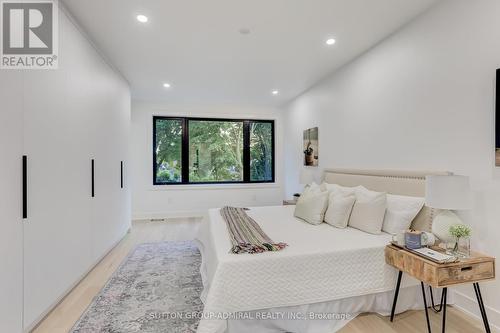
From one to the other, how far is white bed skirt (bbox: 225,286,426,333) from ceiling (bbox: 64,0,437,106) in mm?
2539

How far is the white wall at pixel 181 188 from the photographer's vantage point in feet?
18.6

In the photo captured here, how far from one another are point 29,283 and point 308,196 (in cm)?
268

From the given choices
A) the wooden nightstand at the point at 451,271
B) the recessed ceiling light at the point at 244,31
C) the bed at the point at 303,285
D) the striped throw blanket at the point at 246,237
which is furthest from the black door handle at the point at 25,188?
the wooden nightstand at the point at 451,271

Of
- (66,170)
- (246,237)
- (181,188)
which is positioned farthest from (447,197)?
(181,188)

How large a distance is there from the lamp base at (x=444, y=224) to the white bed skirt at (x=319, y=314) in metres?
0.56

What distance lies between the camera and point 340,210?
2.70 metres

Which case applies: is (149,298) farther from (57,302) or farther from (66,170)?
(66,170)

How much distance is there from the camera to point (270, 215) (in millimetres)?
3244

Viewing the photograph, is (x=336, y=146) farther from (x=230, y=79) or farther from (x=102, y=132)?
(x=102, y=132)

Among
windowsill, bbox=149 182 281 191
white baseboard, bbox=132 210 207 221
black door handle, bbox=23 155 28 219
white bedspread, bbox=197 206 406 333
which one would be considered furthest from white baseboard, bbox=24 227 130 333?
windowsill, bbox=149 182 281 191

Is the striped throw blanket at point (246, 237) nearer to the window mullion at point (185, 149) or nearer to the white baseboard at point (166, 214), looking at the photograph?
the white baseboard at point (166, 214)

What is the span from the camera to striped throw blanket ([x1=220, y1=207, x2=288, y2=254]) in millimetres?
1949

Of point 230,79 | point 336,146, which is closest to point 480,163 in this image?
point 336,146

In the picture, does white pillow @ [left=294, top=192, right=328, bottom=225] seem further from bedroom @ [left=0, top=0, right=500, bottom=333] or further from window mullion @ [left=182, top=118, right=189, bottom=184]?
window mullion @ [left=182, top=118, right=189, bottom=184]
